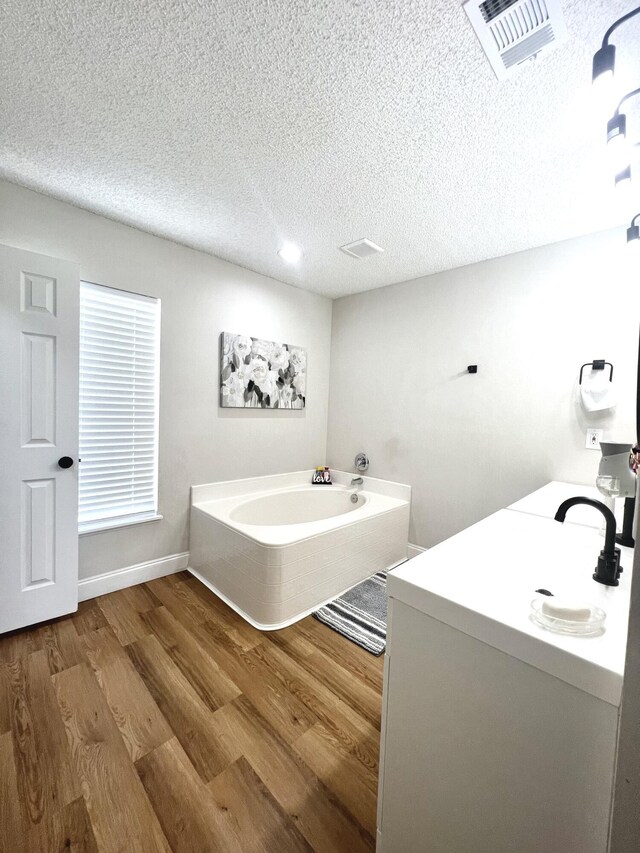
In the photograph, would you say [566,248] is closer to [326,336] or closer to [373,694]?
[326,336]

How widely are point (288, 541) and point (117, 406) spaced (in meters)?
1.47

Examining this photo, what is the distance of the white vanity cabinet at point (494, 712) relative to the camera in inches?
25.0

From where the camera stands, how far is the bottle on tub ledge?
3494 mm

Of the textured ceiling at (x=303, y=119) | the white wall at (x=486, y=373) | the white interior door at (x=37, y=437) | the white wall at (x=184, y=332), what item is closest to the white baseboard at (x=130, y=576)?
the white wall at (x=184, y=332)

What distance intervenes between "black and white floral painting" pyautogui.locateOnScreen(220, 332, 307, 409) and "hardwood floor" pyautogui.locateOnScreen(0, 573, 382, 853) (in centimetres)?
168

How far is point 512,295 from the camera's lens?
98.0 inches

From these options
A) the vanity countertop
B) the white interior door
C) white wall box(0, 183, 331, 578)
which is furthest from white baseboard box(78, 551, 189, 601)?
the vanity countertop

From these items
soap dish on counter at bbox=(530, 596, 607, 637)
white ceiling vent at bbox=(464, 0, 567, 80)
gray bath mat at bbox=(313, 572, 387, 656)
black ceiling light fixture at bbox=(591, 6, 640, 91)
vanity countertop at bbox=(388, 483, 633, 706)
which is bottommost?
A: gray bath mat at bbox=(313, 572, 387, 656)

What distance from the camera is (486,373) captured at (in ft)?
8.55

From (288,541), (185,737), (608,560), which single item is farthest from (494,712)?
(288,541)

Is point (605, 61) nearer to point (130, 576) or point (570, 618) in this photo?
point (570, 618)

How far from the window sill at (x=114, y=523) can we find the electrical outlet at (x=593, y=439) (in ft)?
9.63

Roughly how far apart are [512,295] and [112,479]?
3089mm

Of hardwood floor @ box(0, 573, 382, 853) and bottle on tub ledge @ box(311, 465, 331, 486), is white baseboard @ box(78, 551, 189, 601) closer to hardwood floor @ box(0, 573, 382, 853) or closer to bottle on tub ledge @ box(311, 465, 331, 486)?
hardwood floor @ box(0, 573, 382, 853)
